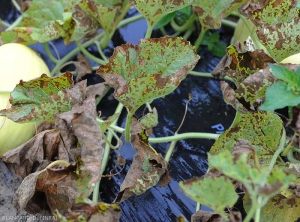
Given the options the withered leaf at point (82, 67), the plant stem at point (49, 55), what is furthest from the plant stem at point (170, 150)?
the plant stem at point (49, 55)

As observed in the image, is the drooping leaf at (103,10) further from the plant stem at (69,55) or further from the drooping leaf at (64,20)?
the plant stem at (69,55)

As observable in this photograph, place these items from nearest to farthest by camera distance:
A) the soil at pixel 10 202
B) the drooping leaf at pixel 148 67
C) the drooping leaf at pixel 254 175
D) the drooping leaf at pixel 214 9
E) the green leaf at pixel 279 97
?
the drooping leaf at pixel 254 175 → the green leaf at pixel 279 97 → the drooping leaf at pixel 148 67 → the soil at pixel 10 202 → the drooping leaf at pixel 214 9

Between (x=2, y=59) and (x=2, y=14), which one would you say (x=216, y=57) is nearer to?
(x=2, y=59)

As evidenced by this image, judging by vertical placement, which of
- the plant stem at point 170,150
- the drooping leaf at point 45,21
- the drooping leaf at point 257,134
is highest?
the drooping leaf at point 45,21

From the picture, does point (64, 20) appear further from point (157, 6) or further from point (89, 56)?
point (157, 6)

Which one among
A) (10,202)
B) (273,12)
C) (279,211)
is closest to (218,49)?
(273,12)

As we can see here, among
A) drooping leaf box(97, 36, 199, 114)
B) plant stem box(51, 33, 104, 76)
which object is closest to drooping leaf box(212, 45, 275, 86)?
drooping leaf box(97, 36, 199, 114)

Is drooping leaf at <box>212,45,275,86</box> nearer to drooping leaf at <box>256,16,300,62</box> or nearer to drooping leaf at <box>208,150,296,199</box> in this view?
drooping leaf at <box>256,16,300,62</box>
